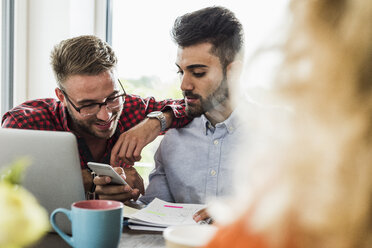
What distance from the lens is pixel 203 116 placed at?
184cm

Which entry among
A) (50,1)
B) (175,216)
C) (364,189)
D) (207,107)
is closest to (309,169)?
(364,189)

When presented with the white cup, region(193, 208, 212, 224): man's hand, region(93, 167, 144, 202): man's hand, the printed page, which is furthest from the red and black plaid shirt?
the white cup

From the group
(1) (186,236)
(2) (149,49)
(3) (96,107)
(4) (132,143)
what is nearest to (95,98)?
(3) (96,107)

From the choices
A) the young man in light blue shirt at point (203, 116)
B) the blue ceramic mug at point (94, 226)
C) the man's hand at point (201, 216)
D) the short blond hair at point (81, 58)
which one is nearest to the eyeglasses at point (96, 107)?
the short blond hair at point (81, 58)

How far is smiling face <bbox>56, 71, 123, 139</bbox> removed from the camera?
1.72 m

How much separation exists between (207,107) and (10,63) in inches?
52.1

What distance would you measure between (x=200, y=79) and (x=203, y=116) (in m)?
0.18

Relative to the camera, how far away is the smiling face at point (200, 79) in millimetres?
1802

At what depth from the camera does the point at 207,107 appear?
182 centimetres

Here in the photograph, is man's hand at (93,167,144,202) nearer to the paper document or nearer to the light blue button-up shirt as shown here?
the paper document

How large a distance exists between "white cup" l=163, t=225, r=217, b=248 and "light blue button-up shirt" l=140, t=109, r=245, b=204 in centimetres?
112

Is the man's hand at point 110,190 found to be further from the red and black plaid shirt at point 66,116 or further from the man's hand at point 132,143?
the red and black plaid shirt at point 66,116

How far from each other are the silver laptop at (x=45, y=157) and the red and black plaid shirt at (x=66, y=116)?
70 centimetres

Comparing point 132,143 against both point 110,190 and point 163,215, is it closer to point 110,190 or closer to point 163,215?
point 110,190
